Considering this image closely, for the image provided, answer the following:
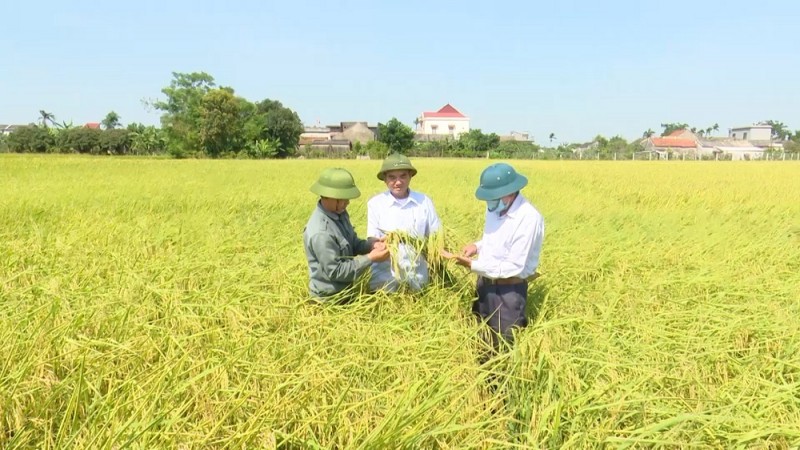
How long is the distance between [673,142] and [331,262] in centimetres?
6812

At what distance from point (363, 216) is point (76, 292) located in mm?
4237

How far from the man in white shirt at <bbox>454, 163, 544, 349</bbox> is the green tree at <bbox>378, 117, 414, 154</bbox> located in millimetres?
38297

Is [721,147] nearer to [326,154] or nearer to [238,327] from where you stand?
[326,154]

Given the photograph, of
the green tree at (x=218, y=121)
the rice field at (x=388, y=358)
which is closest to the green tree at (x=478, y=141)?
the green tree at (x=218, y=121)

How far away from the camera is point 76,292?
93.6 inches

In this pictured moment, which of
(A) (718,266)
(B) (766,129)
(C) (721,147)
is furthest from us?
(B) (766,129)

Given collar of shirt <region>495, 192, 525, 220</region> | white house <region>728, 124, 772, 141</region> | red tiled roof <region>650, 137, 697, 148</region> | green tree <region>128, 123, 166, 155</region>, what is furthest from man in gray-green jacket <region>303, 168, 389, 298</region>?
white house <region>728, 124, 772, 141</region>

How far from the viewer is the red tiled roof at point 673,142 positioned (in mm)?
58469

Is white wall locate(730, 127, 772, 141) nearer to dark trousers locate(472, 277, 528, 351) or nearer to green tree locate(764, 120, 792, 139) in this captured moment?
green tree locate(764, 120, 792, 139)

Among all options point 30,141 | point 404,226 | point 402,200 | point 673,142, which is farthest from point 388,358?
point 673,142

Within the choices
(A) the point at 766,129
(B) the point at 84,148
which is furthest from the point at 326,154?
(A) the point at 766,129

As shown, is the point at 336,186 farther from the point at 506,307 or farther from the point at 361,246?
the point at 506,307

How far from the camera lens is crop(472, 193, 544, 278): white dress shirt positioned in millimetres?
2203

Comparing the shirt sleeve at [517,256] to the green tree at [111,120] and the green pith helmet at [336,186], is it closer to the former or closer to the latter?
the green pith helmet at [336,186]
